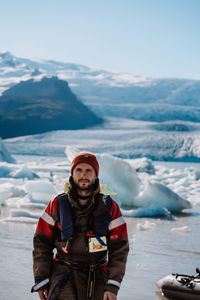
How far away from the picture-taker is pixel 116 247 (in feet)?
5.35

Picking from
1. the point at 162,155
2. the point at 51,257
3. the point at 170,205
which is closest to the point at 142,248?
the point at 51,257

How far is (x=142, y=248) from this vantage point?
4195 millimetres

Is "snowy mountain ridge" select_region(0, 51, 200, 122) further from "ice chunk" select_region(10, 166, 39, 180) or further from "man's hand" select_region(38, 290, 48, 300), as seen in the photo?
"man's hand" select_region(38, 290, 48, 300)

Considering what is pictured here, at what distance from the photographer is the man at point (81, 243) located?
158 centimetres

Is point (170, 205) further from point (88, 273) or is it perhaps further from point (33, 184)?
point (88, 273)

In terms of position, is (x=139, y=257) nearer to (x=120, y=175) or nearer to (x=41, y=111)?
(x=120, y=175)

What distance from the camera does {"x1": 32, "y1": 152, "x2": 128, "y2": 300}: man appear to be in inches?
62.0

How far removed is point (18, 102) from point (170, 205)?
34196mm

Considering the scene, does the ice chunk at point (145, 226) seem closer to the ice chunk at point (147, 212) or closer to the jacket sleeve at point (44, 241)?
the ice chunk at point (147, 212)

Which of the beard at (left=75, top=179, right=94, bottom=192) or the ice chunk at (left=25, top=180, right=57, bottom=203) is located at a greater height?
the beard at (left=75, top=179, right=94, bottom=192)

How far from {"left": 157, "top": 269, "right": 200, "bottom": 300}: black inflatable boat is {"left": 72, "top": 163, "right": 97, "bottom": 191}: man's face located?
4.21 feet

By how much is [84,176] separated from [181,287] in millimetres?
1354

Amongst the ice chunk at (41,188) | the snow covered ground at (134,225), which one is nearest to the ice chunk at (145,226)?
the snow covered ground at (134,225)

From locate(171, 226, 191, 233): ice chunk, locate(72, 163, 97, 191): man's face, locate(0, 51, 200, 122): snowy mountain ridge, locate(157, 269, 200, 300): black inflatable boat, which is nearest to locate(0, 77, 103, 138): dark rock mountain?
locate(0, 51, 200, 122): snowy mountain ridge
